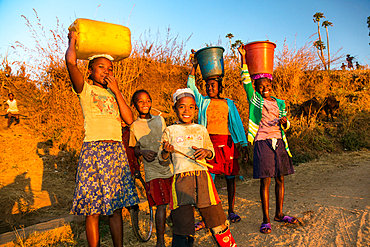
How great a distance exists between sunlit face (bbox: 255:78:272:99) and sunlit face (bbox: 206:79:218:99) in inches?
22.2

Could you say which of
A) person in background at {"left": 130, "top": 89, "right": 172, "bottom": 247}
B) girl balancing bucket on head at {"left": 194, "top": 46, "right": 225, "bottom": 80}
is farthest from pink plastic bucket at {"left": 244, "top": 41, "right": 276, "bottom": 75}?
person in background at {"left": 130, "top": 89, "right": 172, "bottom": 247}

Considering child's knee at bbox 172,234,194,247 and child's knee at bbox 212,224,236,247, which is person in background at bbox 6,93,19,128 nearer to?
child's knee at bbox 172,234,194,247

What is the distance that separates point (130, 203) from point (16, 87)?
724 cm

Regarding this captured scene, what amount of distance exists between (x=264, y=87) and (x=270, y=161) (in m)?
0.96

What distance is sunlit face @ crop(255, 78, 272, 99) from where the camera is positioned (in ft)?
10.6

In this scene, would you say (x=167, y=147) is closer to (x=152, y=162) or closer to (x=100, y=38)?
(x=152, y=162)

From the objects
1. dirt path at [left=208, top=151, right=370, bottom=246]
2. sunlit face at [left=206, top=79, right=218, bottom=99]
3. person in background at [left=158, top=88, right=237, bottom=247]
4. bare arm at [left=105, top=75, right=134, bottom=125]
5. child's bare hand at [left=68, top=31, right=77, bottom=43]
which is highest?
child's bare hand at [left=68, top=31, right=77, bottom=43]

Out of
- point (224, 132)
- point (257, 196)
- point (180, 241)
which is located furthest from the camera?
point (257, 196)

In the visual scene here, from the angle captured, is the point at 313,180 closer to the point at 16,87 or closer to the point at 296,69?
the point at 296,69

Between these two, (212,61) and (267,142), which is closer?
(267,142)

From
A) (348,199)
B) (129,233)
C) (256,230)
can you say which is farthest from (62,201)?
(348,199)

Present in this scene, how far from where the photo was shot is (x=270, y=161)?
3.06m

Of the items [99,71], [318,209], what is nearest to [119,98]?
[99,71]

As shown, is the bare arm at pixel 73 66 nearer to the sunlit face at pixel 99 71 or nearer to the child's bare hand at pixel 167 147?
the sunlit face at pixel 99 71
